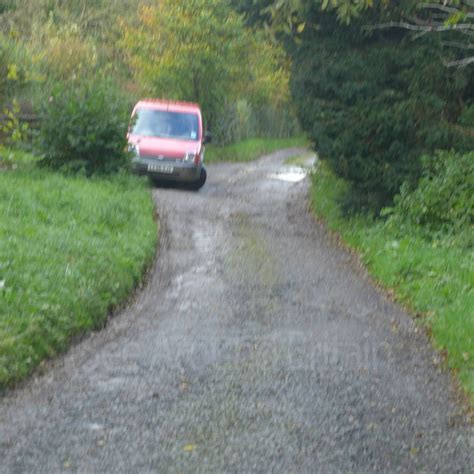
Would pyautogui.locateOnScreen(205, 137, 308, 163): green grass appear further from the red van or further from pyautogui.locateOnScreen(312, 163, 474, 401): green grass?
pyautogui.locateOnScreen(312, 163, 474, 401): green grass

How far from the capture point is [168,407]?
277 inches

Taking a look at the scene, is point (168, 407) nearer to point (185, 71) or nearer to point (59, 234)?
point (59, 234)

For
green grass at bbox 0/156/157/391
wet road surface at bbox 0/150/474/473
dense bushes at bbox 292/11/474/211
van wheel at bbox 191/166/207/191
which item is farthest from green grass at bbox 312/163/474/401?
van wheel at bbox 191/166/207/191

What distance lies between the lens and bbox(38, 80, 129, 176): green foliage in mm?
18969

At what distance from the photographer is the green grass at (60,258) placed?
8.31 meters

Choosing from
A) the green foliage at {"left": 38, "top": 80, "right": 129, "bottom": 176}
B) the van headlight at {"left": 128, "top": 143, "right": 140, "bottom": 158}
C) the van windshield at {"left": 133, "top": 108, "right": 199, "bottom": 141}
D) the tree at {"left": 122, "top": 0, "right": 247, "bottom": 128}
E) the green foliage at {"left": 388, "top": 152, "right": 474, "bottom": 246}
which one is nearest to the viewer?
the green foliage at {"left": 388, "top": 152, "right": 474, "bottom": 246}

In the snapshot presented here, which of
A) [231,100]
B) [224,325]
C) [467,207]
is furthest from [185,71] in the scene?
[224,325]

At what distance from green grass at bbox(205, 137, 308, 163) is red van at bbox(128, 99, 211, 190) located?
10.5 meters

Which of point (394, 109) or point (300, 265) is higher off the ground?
point (394, 109)

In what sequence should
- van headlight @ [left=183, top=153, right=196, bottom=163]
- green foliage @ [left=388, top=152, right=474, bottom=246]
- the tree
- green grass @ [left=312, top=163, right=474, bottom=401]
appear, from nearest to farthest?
green grass @ [left=312, top=163, right=474, bottom=401] < green foliage @ [left=388, top=152, right=474, bottom=246] < van headlight @ [left=183, top=153, right=196, bottom=163] < the tree

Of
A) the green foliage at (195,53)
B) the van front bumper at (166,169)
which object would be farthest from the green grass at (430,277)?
the green foliage at (195,53)

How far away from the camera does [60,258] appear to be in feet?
35.2

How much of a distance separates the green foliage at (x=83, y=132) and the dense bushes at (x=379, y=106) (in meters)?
4.93

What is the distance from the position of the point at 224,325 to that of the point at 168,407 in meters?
2.62
